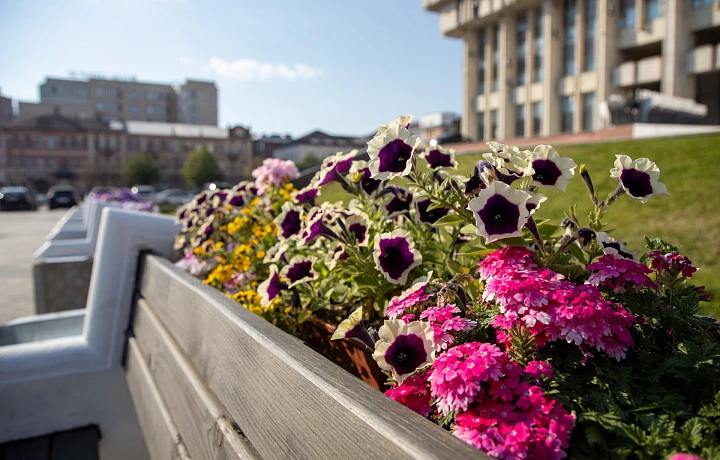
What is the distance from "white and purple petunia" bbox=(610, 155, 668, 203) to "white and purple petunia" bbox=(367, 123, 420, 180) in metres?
0.49

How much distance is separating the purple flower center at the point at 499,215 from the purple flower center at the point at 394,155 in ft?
0.93

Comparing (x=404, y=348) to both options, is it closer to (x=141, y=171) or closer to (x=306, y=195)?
(x=306, y=195)

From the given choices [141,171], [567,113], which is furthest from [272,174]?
[141,171]

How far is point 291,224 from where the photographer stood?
1960 mm

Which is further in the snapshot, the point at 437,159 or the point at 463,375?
the point at 437,159

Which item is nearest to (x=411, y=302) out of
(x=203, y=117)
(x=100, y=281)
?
(x=100, y=281)

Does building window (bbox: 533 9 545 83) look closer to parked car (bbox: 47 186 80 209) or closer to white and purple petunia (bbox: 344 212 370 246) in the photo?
parked car (bbox: 47 186 80 209)

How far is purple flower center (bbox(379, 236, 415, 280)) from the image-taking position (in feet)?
4.79

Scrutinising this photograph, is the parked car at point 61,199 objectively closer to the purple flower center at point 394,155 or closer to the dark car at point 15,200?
the dark car at point 15,200

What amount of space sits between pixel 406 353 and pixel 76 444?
190 cm

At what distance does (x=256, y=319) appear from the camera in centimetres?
126

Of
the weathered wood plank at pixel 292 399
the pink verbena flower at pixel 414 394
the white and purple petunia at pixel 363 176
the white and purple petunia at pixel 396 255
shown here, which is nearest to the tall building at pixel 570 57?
the white and purple petunia at pixel 363 176

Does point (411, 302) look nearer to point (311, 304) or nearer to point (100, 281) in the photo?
point (311, 304)

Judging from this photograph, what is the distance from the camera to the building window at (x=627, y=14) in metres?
30.7
